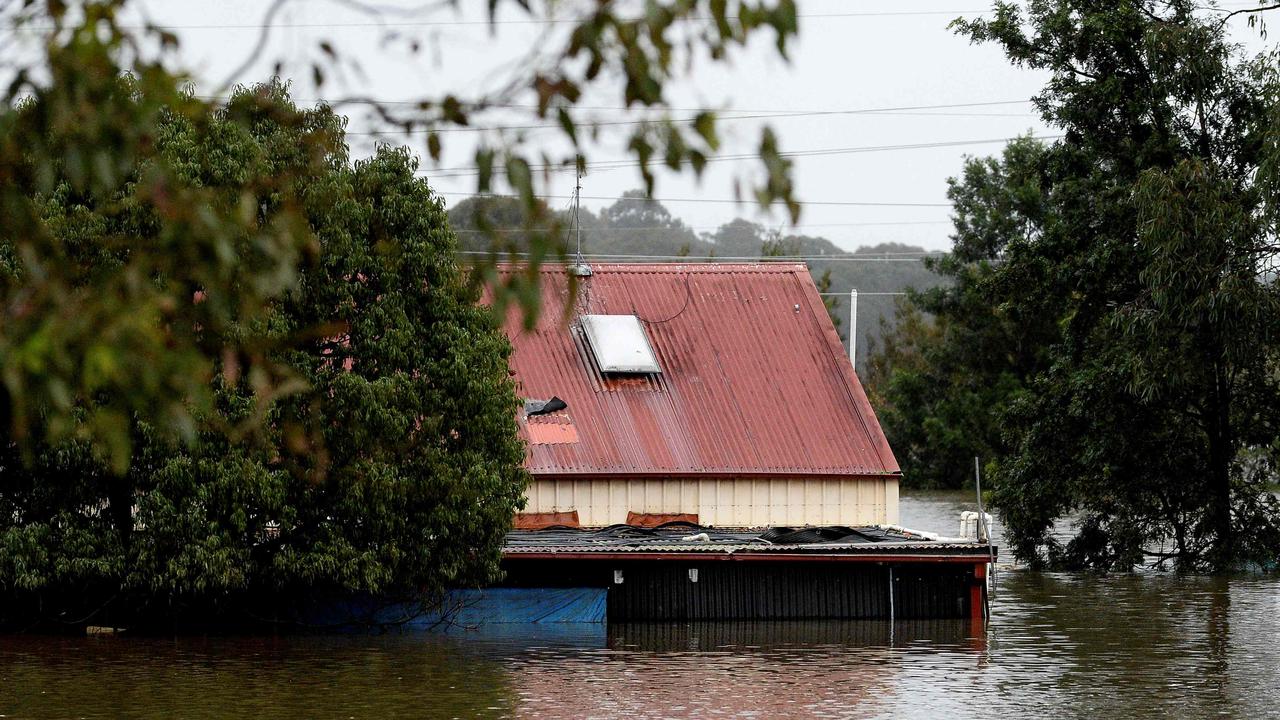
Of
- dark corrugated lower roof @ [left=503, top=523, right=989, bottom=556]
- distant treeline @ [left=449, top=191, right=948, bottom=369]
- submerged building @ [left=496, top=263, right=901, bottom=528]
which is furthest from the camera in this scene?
distant treeline @ [left=449, top=191, right=948, bottom=369]

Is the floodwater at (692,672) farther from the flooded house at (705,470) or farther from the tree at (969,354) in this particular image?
the tree at (969,354)

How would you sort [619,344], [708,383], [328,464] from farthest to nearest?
[619,344]
[708,383]
[328,464]

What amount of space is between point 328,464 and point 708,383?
34.6 ft

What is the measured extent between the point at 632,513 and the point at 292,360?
806cm

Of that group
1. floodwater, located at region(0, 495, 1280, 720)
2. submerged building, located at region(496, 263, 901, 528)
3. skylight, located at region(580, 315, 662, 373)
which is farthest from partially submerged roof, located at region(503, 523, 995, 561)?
skylight, located at region(580, 315, 662, 373)

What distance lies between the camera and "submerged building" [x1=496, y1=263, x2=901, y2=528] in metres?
28.4

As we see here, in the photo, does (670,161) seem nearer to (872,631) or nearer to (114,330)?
(114,330)

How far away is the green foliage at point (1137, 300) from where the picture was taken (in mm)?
31203

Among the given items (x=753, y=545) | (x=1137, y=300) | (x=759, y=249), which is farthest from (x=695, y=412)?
(x=759, y=249)

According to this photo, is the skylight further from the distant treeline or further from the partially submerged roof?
the distant treeline

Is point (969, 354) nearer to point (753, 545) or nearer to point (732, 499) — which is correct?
point (732, 499)

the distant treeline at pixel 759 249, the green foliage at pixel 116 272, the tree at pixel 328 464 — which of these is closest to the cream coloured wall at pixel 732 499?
the tree at pixel 328 464

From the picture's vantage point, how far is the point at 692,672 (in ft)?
68.1

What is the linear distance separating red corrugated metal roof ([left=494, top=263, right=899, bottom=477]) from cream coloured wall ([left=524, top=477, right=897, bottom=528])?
11.2 inches
